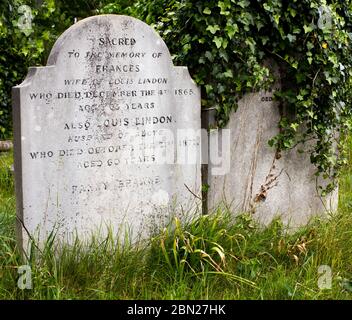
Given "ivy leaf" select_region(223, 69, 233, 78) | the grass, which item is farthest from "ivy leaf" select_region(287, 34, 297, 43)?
the grass

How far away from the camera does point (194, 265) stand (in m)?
4.26

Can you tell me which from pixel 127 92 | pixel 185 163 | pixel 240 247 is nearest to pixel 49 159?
pixel 127 92

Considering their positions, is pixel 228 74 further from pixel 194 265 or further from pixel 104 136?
pixel 194 265

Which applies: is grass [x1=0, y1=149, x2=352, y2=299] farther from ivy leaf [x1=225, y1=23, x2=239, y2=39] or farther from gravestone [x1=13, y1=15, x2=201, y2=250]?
ivy leaf [x1=225, y1=23, x2=239, y2=39]

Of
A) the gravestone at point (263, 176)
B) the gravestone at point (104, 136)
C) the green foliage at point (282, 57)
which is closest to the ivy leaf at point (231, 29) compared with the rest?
the green foliage at point (282, 57)

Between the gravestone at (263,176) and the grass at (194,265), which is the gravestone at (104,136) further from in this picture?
the gravestone at (263,176)

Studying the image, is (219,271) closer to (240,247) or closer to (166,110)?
(240,247)

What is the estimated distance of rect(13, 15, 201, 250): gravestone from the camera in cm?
417

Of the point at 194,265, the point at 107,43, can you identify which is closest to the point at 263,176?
the point at 194,265

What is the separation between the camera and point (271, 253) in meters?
4.70

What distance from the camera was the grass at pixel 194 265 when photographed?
399cm

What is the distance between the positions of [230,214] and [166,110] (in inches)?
35.0

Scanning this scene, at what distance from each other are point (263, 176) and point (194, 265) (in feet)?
4.24

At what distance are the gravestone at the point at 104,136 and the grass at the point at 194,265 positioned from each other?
0.22 meters
